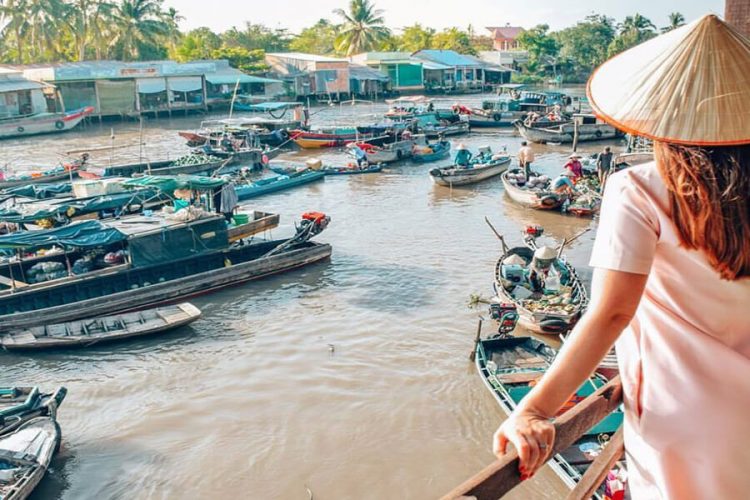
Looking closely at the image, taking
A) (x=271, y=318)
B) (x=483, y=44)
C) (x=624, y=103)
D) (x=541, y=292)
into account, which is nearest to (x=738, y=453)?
(x=624, y=103)

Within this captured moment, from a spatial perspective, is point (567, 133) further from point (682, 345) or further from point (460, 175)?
point (682, 345)

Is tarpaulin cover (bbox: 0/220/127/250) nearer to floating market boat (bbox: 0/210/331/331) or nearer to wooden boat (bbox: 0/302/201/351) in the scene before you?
floating market boat (bbox: 0/210/331/331)

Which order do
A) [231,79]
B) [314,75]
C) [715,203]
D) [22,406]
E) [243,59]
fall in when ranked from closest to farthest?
[715,203]
[22,406]
[231,79]
[314,75]
[243,59]

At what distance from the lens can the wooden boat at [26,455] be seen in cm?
740

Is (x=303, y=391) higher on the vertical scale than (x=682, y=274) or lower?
lower

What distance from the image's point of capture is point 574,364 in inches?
57.0

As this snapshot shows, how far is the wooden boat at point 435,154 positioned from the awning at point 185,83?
24.7 meters

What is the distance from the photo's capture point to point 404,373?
10.8 m

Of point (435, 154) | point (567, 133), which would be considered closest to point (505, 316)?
point (435, 154)

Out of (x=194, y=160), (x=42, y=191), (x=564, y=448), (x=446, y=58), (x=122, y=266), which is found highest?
(x=446, y=58)

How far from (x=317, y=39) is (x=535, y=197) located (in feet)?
229

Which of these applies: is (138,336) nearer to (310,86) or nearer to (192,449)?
(192,449)

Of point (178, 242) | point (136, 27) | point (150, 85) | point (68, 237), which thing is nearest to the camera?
point (68, 237)

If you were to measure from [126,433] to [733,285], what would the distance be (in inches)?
366
